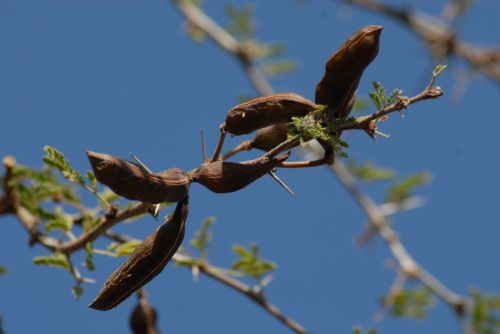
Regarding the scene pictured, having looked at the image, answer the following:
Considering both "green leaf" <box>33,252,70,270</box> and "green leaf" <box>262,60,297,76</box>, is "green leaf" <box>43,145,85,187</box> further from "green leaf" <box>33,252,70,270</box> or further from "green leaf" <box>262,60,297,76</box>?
"green leaf" <box>262,60,297,76</box>

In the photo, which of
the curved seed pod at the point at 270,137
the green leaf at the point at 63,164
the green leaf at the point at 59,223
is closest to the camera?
the curved seed pod at the point at 270,137

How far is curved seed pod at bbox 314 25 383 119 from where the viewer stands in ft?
6.98

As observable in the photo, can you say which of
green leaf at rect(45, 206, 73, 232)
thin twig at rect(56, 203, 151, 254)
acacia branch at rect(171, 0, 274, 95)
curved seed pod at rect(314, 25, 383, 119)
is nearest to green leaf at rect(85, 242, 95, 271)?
thin twig at rect(56, 203, 151, 254)

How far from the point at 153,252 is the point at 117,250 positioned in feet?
3.08

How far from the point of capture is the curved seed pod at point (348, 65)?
6.98 ft

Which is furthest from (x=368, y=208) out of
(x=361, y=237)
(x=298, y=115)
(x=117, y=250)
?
(x=298, y=115)

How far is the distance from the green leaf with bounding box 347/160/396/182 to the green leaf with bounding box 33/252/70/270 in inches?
115

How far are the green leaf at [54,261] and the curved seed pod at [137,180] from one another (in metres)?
1.18

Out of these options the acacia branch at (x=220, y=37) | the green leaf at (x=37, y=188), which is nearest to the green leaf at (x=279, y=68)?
the acacia branch at (x=220, y=37)

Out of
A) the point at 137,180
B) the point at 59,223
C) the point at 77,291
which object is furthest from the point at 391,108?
the point at 59,223

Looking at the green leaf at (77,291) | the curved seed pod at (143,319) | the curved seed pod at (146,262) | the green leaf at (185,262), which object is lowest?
the curved seed pod at (146,262)

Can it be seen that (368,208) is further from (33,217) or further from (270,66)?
(33,217)

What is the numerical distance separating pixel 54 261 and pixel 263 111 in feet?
4.49

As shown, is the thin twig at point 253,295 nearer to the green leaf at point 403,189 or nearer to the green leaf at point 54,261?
the green leaf at point 54,261
